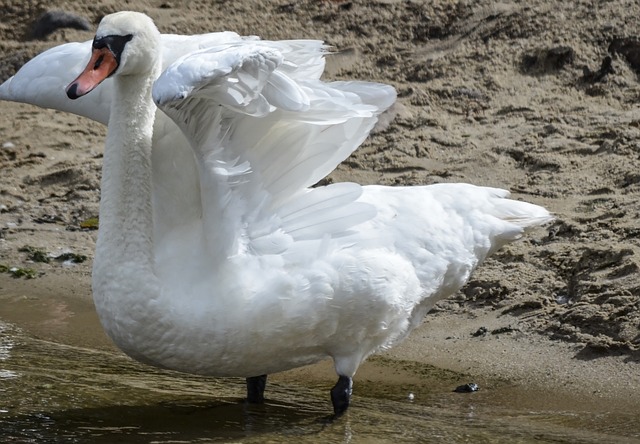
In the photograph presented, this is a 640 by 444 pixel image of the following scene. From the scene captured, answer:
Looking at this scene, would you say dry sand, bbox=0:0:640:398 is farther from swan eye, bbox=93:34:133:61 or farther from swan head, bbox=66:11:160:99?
swan eye, bbox=93:34:133:61

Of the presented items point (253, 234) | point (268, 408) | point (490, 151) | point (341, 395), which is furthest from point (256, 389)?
point (490, 151)

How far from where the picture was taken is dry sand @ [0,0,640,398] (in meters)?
6.23

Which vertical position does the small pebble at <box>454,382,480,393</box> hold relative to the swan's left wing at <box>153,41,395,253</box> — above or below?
below

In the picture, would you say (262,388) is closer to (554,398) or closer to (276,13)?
(554,398)

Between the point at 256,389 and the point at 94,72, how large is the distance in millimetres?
1650

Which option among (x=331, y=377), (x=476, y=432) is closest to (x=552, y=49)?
(x=331, y=377)

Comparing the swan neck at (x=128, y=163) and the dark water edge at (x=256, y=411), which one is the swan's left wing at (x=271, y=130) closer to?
the swan neck at (x=128, y=163)

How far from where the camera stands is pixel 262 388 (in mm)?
5785

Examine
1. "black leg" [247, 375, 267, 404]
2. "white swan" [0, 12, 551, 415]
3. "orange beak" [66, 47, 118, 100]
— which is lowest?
"black leg" [247, 375, 267, 404]

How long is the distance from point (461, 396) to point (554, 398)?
16.2 inches

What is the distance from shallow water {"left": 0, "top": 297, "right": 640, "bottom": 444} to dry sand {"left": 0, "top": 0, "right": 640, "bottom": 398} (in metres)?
0.25

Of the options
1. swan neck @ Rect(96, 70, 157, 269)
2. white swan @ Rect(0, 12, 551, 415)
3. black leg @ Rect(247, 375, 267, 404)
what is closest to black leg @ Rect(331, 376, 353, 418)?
white swan @ Rect(0, 12, 551, 415)

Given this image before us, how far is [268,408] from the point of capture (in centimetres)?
568

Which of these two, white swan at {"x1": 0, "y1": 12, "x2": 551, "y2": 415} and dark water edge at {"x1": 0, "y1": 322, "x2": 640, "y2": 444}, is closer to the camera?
white swan at {"x1": 0, "y1": 12, "x2": 551, "y2": 415}
